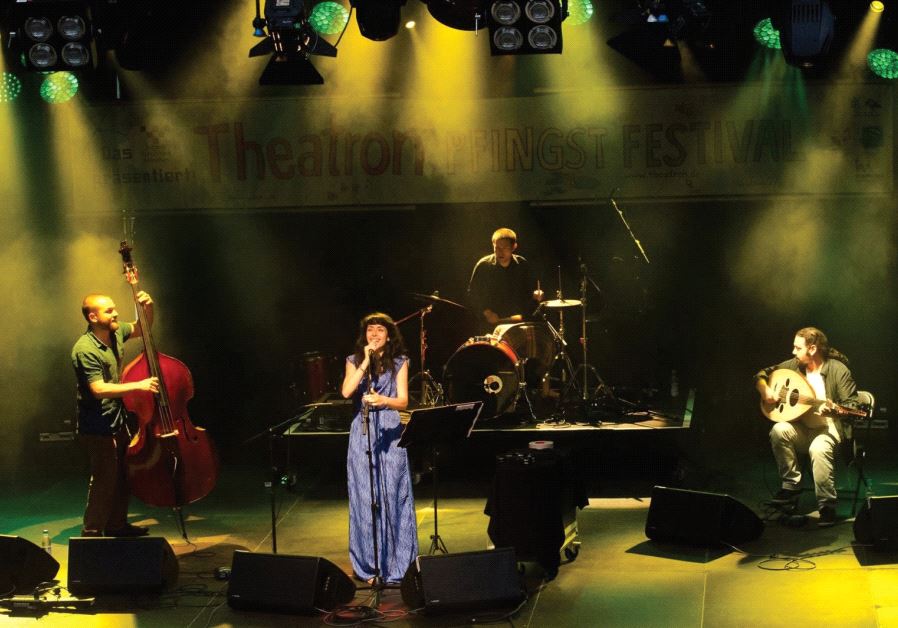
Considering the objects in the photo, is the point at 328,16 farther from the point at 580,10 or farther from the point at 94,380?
the point at 94,380

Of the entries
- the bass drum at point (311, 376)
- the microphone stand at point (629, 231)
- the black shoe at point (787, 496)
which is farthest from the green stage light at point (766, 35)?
the bass drum at point (311, 376)

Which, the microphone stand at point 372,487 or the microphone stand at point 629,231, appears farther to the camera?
the microphone stand at point 629,231

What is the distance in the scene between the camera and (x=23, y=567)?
7508 millimetres

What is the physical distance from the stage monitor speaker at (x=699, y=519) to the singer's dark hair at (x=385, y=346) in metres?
2.14

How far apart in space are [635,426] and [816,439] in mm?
1643

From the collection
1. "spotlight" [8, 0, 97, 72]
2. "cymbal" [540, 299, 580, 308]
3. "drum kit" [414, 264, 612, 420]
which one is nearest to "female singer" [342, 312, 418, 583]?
"drum kit" [414, 264, 612, 420]

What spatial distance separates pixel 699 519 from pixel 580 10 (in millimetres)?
5105

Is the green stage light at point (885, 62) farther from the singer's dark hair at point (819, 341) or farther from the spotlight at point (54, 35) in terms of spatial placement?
the spotlight at point (54, 35)

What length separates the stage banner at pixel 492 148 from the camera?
11.3m

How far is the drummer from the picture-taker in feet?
36.2

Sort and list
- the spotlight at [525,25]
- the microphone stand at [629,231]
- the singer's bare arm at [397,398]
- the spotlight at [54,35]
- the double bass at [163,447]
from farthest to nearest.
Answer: the microphone stand at [629,231], the spotlight at [54,35], the spotlight at [525,25], the double bass at [163,447], the singer's bare arm at [397,398]

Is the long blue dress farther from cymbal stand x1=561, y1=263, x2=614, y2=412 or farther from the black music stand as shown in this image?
cymbal stand x1=561, y1=263, x2=614, y2=412

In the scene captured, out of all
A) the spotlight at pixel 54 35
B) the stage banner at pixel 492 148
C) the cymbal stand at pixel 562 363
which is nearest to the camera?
the spotlight at pixel 54 35

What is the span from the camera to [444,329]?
11.8 metres
